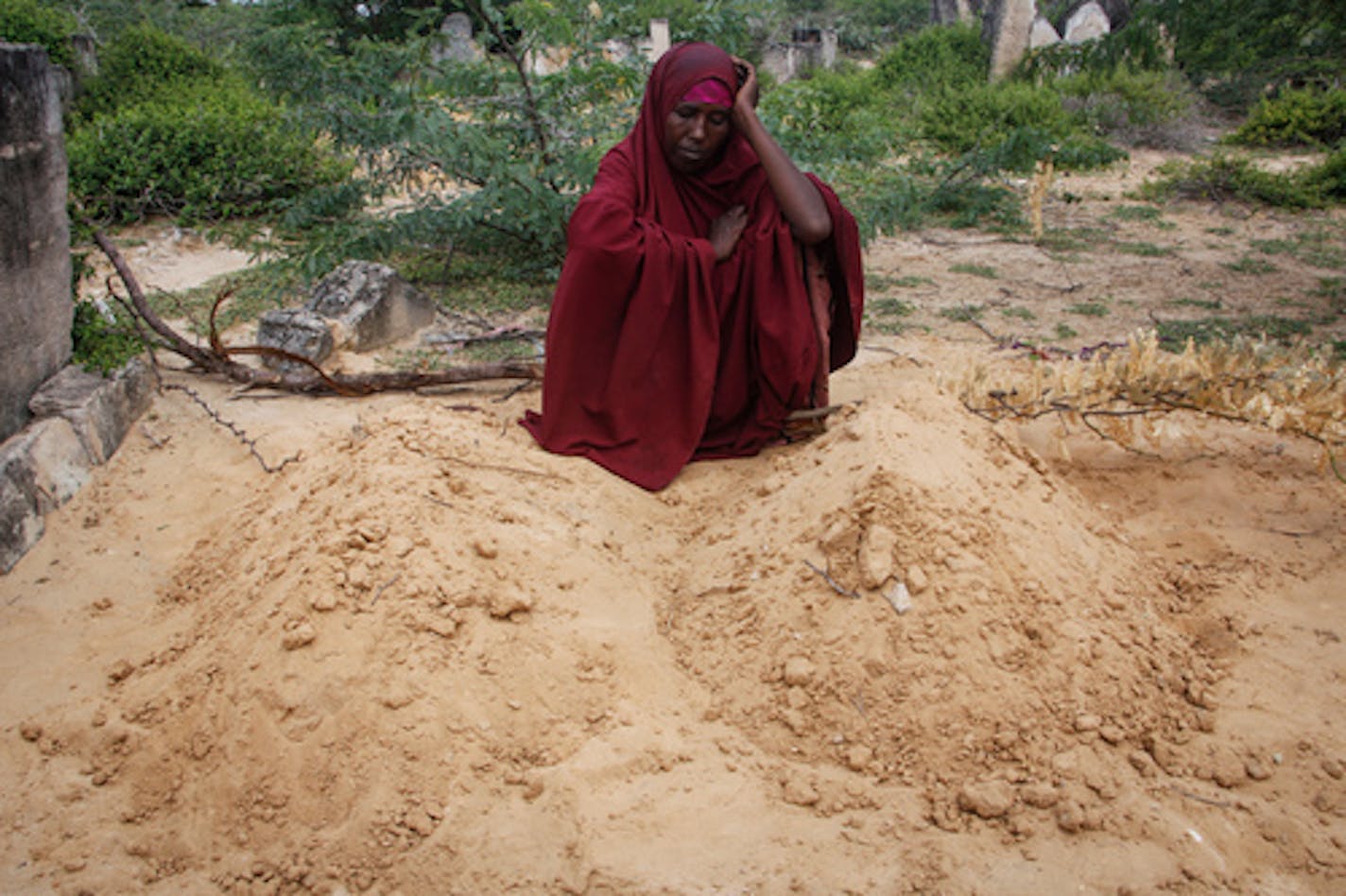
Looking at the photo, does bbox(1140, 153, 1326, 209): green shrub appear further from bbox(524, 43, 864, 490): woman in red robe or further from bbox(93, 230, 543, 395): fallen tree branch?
bbox(93, 230, 543, 395): fallen tree branch

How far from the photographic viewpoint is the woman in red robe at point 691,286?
135 inches

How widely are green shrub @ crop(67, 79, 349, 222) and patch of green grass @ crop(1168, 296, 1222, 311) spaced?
229 inches

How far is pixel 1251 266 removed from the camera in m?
6.32

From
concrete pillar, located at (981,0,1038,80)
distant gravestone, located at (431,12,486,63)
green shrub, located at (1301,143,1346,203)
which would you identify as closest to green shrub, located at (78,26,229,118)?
distant gravestone, located at (431,12,486,63)

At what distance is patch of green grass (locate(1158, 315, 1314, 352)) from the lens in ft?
16.3

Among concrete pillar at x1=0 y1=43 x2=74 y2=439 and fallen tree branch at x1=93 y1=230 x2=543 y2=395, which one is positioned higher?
concrete pillar at x1=0 y1=43 x2=74 y2=439

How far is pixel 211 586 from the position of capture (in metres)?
2.85

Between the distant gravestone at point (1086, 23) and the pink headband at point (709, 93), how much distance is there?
42.3 feet

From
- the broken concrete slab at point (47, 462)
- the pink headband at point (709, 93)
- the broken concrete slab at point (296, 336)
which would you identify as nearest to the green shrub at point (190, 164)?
the broken concrete slab at point (296, 336)

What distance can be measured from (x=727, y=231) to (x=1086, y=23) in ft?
44.1

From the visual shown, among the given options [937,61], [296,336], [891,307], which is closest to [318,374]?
[296,336]

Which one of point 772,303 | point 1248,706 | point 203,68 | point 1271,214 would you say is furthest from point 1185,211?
point 203,68

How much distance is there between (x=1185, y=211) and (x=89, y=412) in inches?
300

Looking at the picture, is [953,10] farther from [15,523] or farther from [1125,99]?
[15,523]
